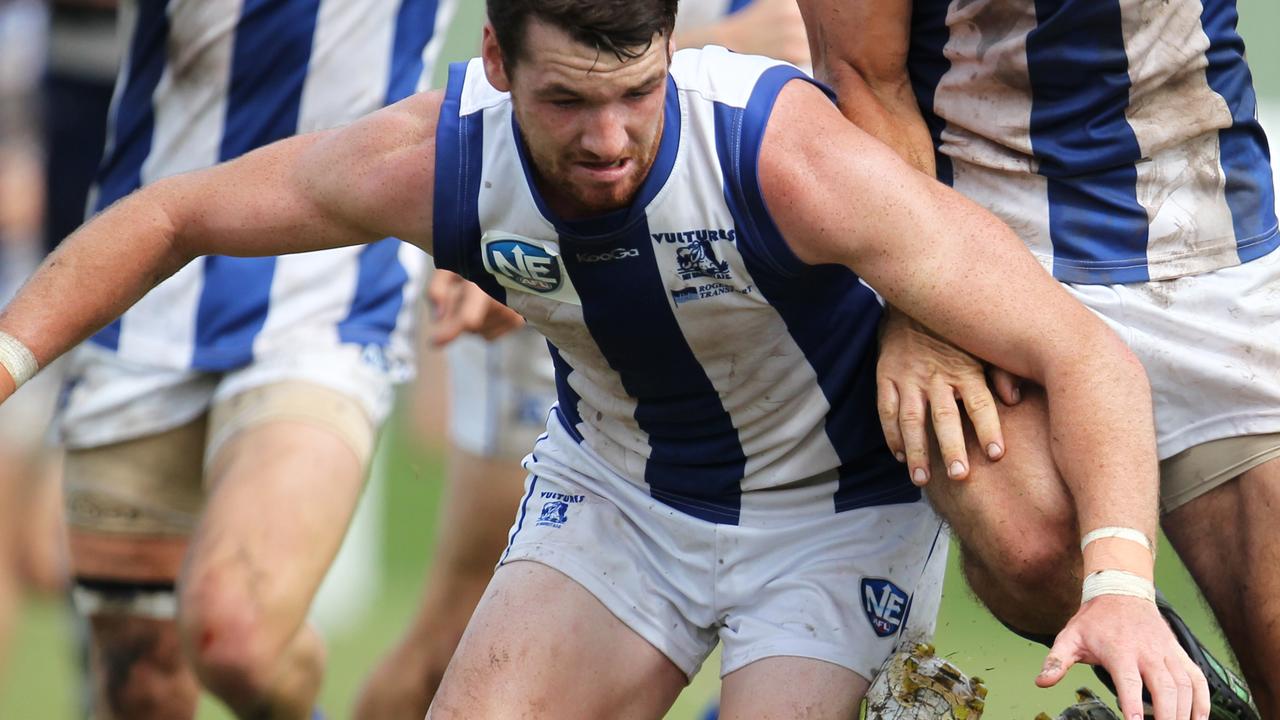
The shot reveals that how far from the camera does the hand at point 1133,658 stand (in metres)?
2.59

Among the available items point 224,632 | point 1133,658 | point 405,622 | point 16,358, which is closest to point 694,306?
point 1133,658

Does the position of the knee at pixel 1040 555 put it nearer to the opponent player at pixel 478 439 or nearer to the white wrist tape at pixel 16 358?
the white wrist tape at pixel 16 358

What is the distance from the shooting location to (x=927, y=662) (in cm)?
322

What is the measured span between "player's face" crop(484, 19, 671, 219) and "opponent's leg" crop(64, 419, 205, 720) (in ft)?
7.09

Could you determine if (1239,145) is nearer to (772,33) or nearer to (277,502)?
(772,33)

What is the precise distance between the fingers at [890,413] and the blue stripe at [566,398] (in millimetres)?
682

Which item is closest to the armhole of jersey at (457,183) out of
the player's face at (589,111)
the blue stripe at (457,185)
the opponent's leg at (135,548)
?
the blue stripe at (457,185)

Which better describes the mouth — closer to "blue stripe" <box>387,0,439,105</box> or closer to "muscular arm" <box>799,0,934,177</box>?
"muscular arm" <box>799,0,934,177</box>

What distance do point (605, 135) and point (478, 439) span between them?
2519mm

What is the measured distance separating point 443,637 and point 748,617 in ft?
5.78

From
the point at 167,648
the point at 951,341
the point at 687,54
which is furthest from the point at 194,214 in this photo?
the point at 167,648

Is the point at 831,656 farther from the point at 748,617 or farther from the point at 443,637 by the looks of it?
the point at 443,637

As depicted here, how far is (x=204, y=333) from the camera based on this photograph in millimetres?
4773

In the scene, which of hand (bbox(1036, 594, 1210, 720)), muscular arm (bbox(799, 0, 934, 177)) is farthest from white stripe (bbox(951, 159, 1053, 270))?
hand (bbox(1036, 594, 1210, 720))
